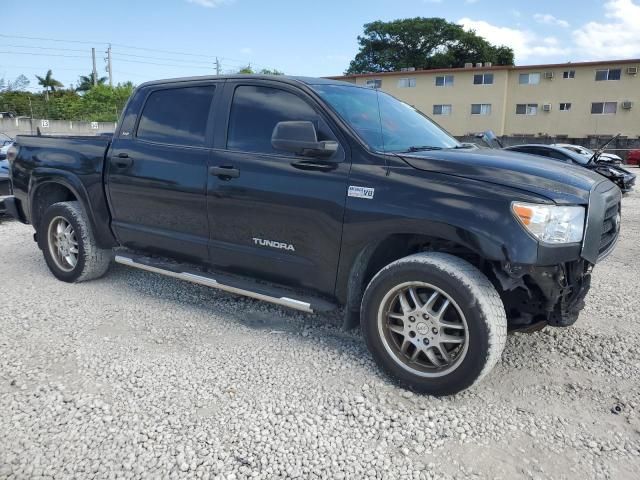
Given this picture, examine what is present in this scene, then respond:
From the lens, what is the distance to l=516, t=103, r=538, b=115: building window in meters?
37.6

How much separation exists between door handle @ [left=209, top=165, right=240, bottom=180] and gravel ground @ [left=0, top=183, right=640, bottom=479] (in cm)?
116

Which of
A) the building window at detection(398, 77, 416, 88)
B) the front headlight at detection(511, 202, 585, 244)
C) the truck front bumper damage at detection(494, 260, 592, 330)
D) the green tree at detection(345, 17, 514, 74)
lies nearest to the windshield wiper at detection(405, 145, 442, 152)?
the front headlight at detection(511, 202, 585, 244)

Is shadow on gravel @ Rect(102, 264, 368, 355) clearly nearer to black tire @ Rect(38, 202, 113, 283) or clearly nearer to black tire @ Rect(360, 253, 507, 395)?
black tire @ Rect(38, 202, 113, 283)

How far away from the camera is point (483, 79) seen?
38.6 m

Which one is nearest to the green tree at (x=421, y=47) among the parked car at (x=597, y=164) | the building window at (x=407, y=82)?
the building window at (x=407, y=82)

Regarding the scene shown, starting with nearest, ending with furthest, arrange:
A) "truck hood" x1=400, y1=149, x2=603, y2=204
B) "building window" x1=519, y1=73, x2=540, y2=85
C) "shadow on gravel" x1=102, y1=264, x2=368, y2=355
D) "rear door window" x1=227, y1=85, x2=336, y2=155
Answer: "truck hood" x1=400, y1=149, x2=603, y2=204
"rear door window" x1=227, y1=85, x2=336, y2=155
"shadow on gravel" x1=102, y1=264, x2=368, y2=355
"building window" x1=519, y1=73, x2=540, y2=85

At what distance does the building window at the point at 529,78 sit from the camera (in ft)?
122

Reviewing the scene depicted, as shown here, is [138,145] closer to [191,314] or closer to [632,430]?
[191,314]

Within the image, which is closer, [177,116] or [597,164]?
[177,116]

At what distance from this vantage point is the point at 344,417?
2.69 meters

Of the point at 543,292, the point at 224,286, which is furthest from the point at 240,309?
the point at 543,292

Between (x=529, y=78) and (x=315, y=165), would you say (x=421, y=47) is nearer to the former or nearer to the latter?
(x=529, y=78)

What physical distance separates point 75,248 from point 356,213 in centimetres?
313

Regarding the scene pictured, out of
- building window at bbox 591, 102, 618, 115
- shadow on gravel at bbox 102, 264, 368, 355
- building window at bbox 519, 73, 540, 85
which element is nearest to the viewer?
shadow on gravel at bbox 102, 264, 368, 355
